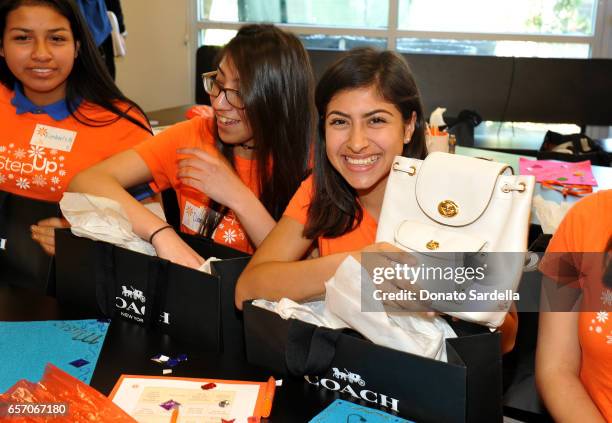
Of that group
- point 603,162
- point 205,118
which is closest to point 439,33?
point 603,162

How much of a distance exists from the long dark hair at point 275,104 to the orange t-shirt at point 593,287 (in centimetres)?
79

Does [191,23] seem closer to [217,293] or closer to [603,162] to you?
[603,162]

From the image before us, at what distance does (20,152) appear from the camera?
2.13m

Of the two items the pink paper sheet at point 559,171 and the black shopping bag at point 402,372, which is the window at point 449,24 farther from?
the black shopping bag at point 402,372

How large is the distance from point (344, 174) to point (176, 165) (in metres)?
0.69

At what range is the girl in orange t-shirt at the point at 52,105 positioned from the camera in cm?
209

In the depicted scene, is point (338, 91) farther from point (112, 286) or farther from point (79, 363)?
point (79, 363)

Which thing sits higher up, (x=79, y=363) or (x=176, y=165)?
(x=176, y=165)

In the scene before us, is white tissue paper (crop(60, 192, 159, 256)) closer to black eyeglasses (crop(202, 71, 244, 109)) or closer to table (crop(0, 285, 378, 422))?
table (crop(0, 285, 378, 422))

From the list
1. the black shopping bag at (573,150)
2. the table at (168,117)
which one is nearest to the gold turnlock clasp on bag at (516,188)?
the black shopping bag at (573,150)

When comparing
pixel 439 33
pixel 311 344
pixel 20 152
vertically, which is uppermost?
pixel 439 33

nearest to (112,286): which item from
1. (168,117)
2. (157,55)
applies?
(168,117)

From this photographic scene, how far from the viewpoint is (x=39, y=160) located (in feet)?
6.97

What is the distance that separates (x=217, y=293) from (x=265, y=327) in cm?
13
